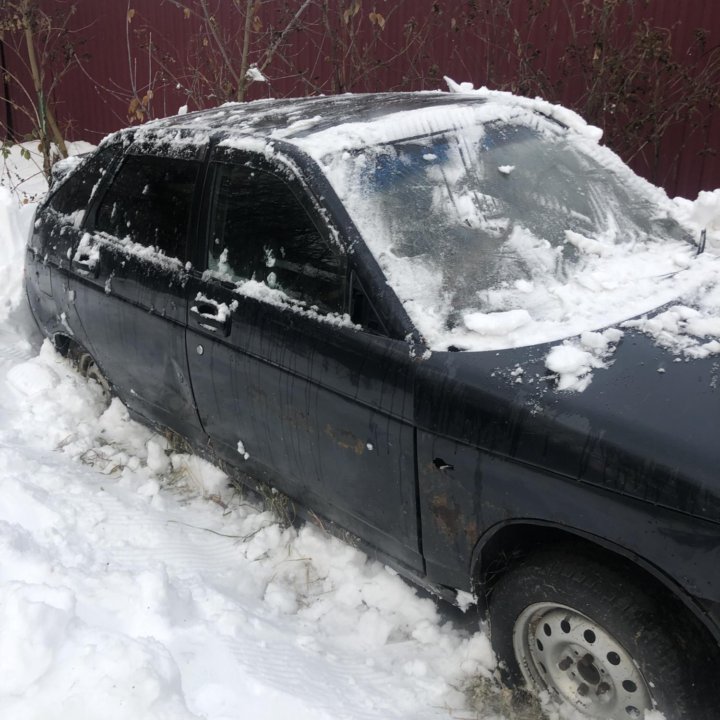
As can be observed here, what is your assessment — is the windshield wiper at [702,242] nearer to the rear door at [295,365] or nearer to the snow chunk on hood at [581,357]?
the snow chunk on hood at [581,357]

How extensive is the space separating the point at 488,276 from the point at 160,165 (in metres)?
1.69

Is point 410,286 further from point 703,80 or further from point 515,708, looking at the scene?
point 703,80

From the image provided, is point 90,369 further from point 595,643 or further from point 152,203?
point 595,643

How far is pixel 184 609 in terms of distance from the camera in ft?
9.03

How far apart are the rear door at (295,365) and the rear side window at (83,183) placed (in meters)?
1.03

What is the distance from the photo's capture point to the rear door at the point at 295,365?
239 cm

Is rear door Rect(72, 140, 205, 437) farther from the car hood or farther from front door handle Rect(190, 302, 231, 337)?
the car hood

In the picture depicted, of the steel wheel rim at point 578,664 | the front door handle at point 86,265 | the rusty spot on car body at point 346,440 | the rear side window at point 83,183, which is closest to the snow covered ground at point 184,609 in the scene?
the steel wheel rim at point 578,664

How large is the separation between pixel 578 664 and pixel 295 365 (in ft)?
4.29

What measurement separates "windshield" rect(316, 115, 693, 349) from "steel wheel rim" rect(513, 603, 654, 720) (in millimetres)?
827

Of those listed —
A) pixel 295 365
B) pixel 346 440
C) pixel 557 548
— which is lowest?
pixel 557 548

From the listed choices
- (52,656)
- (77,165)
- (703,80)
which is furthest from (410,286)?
(703,80)

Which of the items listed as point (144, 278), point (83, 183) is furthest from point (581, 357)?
point (83, 183)

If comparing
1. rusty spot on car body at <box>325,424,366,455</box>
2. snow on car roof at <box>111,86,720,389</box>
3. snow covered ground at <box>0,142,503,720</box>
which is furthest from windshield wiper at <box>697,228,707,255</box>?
snow covered ground at <box>0,142,503,720</box>
